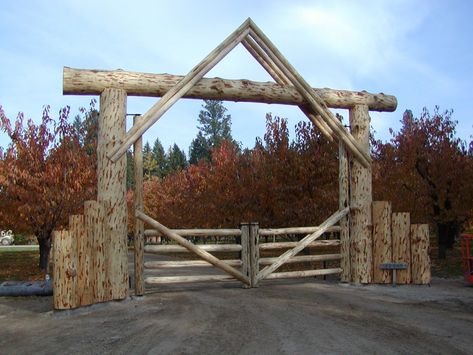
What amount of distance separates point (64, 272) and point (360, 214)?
6807mm

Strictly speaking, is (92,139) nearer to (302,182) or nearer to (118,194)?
(302,182)

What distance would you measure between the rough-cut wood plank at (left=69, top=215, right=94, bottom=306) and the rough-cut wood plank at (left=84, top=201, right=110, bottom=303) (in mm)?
110

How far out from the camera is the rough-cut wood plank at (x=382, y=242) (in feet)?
37.3

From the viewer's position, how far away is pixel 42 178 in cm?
1460

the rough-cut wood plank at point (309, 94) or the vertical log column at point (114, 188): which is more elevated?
the rough-cut wood plank at point (309, 94)

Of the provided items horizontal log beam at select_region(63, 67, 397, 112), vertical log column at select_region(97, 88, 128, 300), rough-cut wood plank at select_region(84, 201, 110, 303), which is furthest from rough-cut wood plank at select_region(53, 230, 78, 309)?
horizontal log beam at select_region(63, 67, 397, 112)

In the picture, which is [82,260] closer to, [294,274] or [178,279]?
[178,279]

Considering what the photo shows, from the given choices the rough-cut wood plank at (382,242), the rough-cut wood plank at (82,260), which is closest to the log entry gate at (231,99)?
the rough-cut wood plank at (382,242)

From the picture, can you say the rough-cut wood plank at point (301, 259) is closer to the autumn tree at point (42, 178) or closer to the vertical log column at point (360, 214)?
the vertical log column at point (360, 214)

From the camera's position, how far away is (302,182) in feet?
57.7

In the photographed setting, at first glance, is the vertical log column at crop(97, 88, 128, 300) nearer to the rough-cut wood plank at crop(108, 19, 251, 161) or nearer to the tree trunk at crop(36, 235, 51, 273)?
the rough-cut wood plank at crop(108, 19, 251, 161)

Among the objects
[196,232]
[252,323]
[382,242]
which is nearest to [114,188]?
[196,232]

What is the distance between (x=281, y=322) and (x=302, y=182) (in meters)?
10.8

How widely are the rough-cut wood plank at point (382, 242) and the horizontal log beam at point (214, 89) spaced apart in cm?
261
